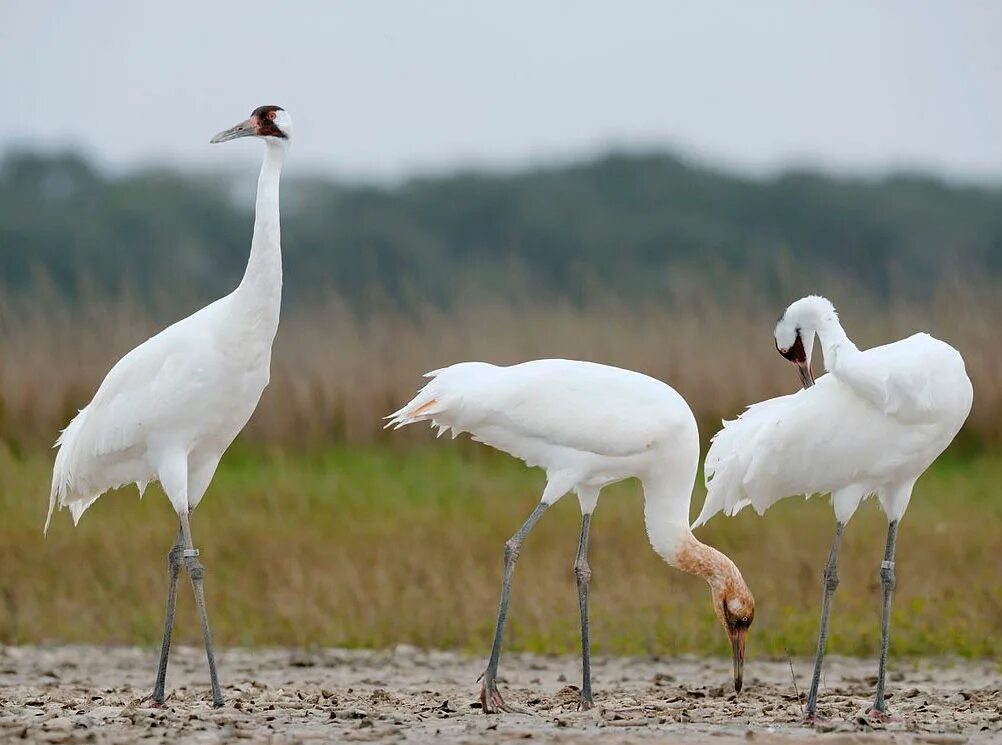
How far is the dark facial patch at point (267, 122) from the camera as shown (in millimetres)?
7891

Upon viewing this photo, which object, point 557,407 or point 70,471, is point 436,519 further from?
point 557,407

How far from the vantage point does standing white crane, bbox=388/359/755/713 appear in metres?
7.79

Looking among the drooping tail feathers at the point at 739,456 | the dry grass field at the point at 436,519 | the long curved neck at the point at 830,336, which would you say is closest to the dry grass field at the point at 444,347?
the dry grass field at the point at 436,519

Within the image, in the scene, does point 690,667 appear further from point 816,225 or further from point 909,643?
point 816,225

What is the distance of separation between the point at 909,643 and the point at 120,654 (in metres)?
4.61

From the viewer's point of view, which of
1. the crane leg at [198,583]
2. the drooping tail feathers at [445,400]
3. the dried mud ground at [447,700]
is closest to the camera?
the dried mud ground at [447,700]

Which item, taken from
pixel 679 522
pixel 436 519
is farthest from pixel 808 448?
pixel 436 519

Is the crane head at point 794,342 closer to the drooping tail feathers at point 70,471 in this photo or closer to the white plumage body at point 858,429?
the white plumage body at point 858,429

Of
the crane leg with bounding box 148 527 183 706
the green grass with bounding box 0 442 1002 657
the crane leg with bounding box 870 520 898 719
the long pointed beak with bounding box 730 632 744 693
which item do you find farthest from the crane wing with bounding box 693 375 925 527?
the crane leg with bounding box 148 527 183 706

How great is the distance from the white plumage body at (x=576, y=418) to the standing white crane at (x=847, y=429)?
0.33 metres

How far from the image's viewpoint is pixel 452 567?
11406 mm

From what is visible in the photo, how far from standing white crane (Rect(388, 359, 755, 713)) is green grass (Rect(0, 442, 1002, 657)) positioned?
1843 mm

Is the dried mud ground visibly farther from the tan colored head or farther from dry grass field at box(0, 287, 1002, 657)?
dry grass field at box(0, 287, 1002, 657)

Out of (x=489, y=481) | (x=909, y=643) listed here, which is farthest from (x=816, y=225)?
(x=909, y=643)
